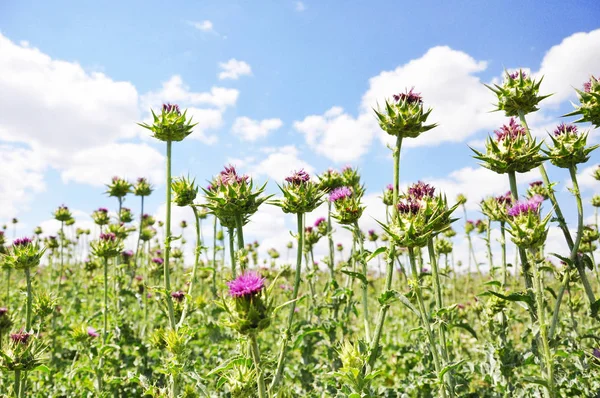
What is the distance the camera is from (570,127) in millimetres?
4379

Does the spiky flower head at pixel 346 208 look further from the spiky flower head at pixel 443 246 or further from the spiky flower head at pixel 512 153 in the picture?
the spiky flower head at pixel 443 246

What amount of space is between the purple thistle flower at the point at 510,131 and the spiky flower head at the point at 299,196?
78.2 inches

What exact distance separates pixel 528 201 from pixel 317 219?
15.4ft

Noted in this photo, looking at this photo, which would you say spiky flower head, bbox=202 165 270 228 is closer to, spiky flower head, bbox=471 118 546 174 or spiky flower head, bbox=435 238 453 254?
spiky flower head, bbox=471 118 546 174

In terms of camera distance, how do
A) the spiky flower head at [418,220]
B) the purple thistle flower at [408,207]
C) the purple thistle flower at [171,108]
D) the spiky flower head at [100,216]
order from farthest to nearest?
the spiky flower head at [100,216] < the purple thistle flower at [171,108] < the purple thistle flower at [408,207] < the spiky flower head at [418,220]

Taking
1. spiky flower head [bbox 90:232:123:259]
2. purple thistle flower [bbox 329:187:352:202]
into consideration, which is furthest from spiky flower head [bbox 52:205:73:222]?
purple thistle flower [bbox 329:187:352:202]

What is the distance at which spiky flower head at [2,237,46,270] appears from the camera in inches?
214

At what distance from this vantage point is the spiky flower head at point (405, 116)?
4.37 metres

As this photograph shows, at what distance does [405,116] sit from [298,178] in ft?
4.47

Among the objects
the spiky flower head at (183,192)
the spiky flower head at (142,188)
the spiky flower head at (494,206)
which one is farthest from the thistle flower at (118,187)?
the spiky flower head at (494,206)

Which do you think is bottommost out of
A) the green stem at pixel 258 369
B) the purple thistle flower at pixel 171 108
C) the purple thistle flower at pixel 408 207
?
the green stem at pixel 258 369

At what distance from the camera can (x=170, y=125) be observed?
16.7ft

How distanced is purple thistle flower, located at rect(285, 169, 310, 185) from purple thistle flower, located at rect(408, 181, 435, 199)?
43.8 inches

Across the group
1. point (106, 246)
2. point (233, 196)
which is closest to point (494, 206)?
point (233, 196)
